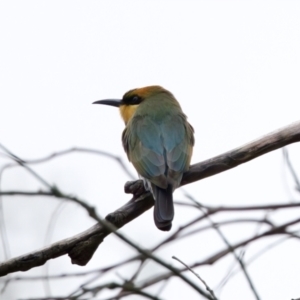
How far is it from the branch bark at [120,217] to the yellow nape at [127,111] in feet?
5.69

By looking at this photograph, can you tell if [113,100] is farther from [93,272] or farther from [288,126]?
[93,272]

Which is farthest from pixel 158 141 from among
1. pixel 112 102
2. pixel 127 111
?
pixel 112 102

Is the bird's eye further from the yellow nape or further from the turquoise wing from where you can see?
the turquoise wing

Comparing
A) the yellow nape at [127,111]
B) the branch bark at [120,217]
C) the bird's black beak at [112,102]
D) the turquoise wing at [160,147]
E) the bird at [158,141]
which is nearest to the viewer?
the branch bark at [120,217]

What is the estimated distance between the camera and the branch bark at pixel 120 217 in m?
2.59

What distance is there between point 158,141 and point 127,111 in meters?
0.98

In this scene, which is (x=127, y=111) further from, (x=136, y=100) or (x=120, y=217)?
(x=120, y=217)

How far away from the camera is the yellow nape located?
15.1ft

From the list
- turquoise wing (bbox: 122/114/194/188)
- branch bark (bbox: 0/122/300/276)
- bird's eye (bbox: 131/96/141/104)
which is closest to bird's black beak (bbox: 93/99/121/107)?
bird's eye (bbox: 131/96/141/104)

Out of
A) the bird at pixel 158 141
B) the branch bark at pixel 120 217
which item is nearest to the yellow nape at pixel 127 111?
the bird at pixel 158 141

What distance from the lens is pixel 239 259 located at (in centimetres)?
149

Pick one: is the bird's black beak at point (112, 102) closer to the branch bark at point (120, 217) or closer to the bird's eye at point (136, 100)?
the bird's eye at point (136, 100)

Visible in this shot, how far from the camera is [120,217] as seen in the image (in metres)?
2.74

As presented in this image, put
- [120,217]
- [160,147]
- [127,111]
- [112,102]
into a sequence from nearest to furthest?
1. [120,217]
2. [160,147]
3. [127,111]
4. [112,102]
